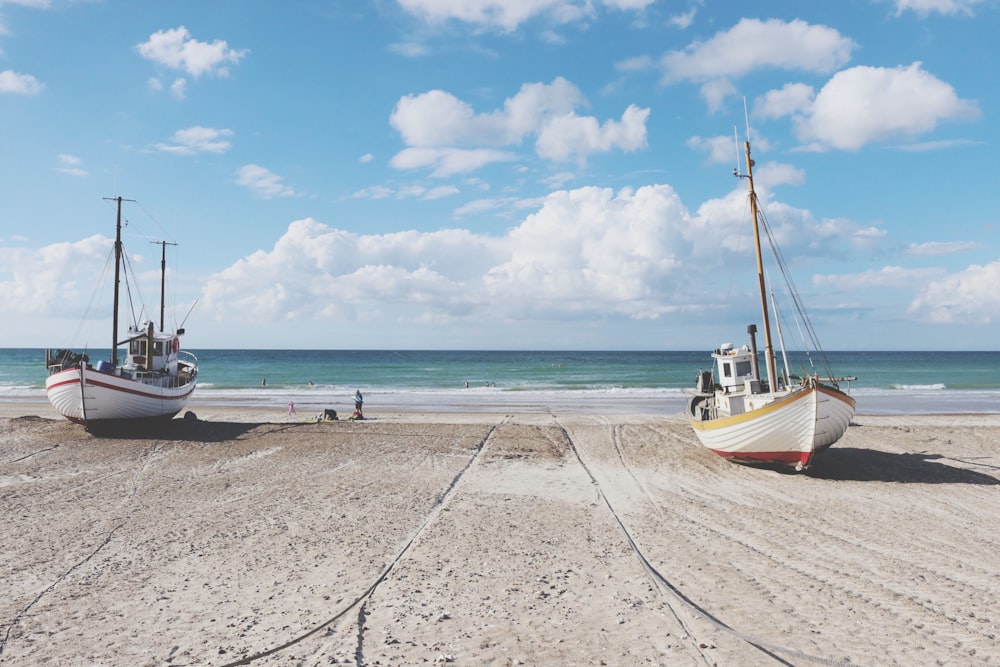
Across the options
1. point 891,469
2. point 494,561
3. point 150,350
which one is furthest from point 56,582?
point 150,350

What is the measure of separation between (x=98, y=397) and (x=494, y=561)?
1879 cm

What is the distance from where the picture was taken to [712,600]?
7.42 metres

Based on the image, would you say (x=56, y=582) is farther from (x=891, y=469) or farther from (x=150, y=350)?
(x=150, y=350)

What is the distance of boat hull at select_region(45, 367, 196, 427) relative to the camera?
830 inches

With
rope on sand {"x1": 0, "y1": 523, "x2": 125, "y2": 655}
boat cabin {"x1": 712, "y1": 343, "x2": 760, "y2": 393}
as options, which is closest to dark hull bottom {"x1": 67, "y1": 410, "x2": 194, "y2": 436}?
rope on sand {"x1": 0, "y1": 523, "x2": 125, "y2": 655}

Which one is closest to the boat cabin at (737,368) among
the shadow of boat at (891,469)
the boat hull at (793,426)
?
the boat hull at (793,426)

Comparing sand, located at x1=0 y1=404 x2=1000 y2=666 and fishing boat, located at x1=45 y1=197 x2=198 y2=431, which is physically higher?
fishing boat, located at x1=45 y1=197 x2=198 y2=431

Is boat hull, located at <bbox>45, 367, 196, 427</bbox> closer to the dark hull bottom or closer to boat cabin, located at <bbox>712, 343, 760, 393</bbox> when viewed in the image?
the dark hull bottom

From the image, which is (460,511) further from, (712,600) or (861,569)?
(861,569)

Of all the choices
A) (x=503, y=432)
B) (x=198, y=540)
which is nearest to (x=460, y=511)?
(x=198, y=540)

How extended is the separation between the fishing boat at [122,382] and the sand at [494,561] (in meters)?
3.58

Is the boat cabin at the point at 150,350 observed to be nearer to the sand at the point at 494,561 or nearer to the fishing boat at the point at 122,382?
the fishing boat at the point at 122,382

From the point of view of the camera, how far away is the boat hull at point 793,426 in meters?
14.5

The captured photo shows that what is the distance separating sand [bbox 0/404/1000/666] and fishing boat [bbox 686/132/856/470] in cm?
77
